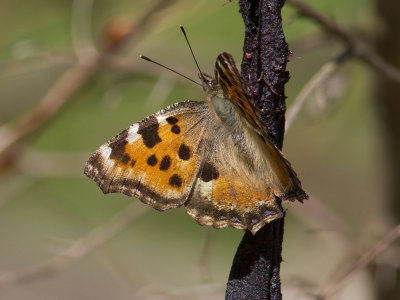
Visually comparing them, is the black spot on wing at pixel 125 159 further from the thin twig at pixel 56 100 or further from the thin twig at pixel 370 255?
the thin twig at pixel 56 100

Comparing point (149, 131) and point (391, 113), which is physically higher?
point (391, 113)

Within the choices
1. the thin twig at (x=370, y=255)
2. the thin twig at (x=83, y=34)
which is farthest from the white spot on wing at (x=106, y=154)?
the thin twig at (x=83, y=34)

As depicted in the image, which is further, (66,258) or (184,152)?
(66,258)

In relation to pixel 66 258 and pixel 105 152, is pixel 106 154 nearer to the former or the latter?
pixel 105 152

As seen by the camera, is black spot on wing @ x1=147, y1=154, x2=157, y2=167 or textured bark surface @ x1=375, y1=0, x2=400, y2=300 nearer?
black spot on wing @ x1=147, y1=154, x2=157, y2=167

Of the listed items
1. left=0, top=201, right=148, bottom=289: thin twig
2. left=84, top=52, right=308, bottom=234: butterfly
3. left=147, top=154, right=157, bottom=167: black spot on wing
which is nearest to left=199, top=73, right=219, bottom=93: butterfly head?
left=84, top=52, right=308, bottom=234: butterfly

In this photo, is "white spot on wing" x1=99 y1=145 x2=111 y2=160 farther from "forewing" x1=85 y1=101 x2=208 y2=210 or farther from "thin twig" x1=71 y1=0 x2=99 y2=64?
"thin twig" x1=71 y1=0 x2=99 y2=64

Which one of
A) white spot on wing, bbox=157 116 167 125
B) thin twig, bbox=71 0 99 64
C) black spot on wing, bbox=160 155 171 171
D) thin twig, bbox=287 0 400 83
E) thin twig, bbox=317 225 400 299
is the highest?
thin twig, bbox=71 0 99 64

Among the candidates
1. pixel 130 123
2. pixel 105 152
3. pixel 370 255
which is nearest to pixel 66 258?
pixel 105 152
